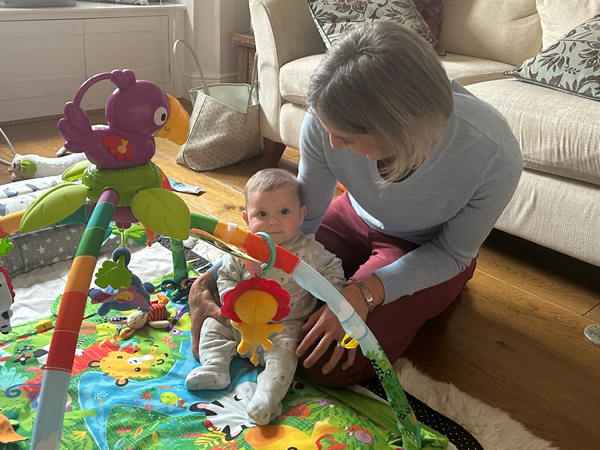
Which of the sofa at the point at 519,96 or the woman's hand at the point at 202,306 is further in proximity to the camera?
the sofa at the point at 519,96

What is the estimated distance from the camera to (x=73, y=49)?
2.98 meters

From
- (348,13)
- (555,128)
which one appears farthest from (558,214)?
(348,13)

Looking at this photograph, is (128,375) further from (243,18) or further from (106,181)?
(243,18)

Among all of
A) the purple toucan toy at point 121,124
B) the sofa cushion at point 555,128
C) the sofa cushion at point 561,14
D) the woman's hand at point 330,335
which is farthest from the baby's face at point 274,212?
the sofa cushion at point 561,14

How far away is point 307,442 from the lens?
3.54 feet

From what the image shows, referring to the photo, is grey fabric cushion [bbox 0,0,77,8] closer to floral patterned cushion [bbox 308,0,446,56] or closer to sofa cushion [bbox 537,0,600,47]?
floral patterned cushion [bbox 308,0,446,56]

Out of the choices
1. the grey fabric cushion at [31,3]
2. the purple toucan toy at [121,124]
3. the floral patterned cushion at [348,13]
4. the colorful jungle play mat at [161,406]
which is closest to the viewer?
the purple toucan toy at [121,124]

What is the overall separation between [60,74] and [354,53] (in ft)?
8.27

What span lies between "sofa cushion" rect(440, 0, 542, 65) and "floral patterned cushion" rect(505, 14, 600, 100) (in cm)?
37

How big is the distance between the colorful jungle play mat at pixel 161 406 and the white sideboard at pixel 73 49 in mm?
1948

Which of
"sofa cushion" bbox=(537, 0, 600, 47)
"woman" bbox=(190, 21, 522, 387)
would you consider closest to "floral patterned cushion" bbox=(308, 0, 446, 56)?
"sofa cushion" bbox=(537, 0, 600, 47)

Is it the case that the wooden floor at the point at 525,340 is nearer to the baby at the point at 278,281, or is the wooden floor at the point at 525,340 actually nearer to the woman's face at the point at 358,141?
the baby at the point at 278,281

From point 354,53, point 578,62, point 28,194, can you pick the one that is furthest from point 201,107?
point 354,53

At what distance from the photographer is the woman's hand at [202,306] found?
128cm
